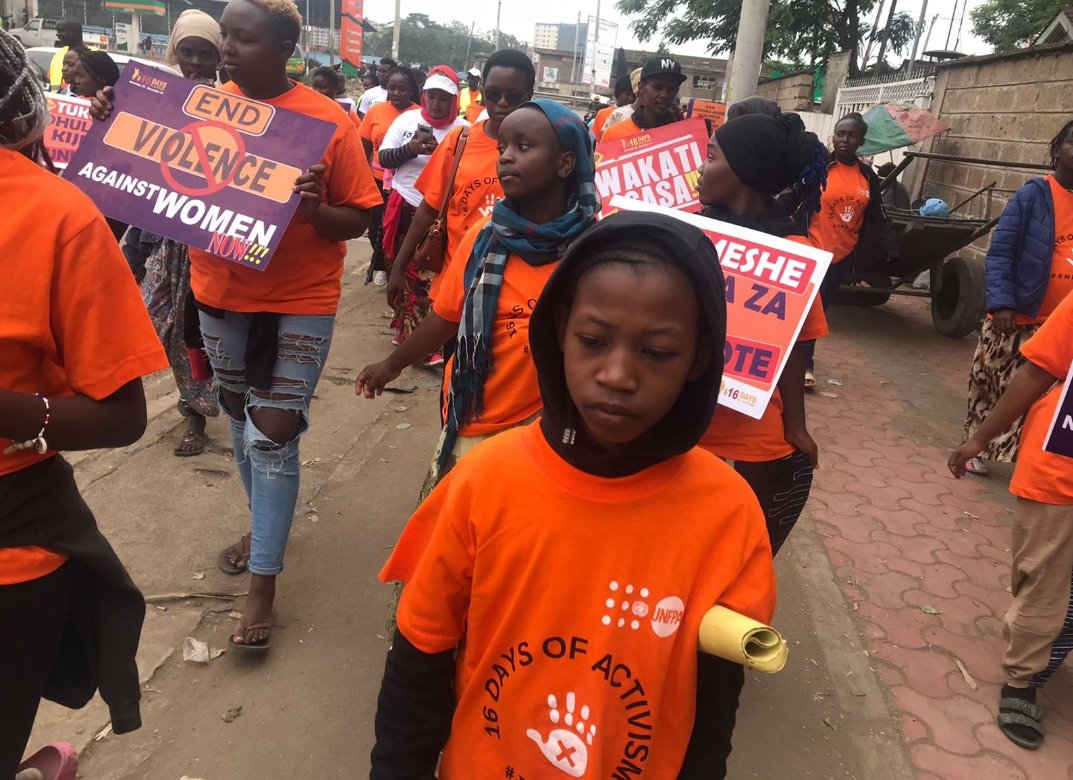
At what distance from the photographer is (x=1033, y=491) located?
2578 mm

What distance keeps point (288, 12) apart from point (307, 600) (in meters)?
2.10

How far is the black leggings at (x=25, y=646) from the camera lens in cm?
149

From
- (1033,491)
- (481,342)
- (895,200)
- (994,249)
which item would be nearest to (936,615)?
(1033,491)

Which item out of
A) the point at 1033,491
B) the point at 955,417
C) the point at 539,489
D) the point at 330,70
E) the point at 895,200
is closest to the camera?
the point at 539,489

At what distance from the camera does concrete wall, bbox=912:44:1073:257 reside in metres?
8.25

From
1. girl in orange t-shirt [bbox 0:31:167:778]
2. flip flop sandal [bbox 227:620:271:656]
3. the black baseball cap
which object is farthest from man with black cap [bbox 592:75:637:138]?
girl in orange t-shirt [bbox 0:31:167:778]

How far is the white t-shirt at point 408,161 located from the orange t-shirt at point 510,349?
322cm

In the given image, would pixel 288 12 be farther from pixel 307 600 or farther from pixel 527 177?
pixel 307 600

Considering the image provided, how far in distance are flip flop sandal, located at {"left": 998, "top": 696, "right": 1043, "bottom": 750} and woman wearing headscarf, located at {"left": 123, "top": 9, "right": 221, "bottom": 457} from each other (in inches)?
136

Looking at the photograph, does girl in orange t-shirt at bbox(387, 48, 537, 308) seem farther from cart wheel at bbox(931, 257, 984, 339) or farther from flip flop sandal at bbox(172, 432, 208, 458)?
cart wheel at bbox(931, 257, 984, 339)

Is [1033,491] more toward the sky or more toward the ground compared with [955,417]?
more toward the sky

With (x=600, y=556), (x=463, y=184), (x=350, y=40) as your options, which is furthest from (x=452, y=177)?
(x=350, y=40)

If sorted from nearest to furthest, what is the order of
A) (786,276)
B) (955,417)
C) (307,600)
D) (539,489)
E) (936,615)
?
(539,489) → (786,276) → (307,600) → (936,615) → (955,417)

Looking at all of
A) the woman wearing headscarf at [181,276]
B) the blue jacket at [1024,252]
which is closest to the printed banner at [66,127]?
the woman wearing headscarf at [181,276]
